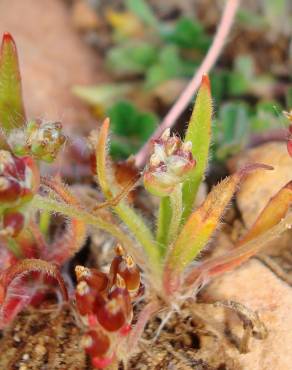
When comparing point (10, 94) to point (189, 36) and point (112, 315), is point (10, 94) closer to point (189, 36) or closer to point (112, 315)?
point (112, 315)

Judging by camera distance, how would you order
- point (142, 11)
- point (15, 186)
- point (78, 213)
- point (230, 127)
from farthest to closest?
point (142, 11), point (230, 127), point (78, 213), point (15, 186)

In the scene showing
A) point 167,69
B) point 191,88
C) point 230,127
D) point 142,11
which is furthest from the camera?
point 142,11

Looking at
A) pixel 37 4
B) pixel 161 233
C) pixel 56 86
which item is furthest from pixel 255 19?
pixel 161 233

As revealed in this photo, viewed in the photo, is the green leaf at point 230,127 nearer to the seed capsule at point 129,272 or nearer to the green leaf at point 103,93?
the green leaf at point 103,93

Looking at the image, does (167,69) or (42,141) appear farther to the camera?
→ (167,69)

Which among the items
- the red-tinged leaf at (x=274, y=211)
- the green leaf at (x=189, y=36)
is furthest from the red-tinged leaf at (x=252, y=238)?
the green leaf at (x=189, y=36)

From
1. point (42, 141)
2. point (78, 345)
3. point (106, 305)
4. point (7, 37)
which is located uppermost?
point (7, 37)

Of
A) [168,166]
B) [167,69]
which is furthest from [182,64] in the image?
[168,166]
